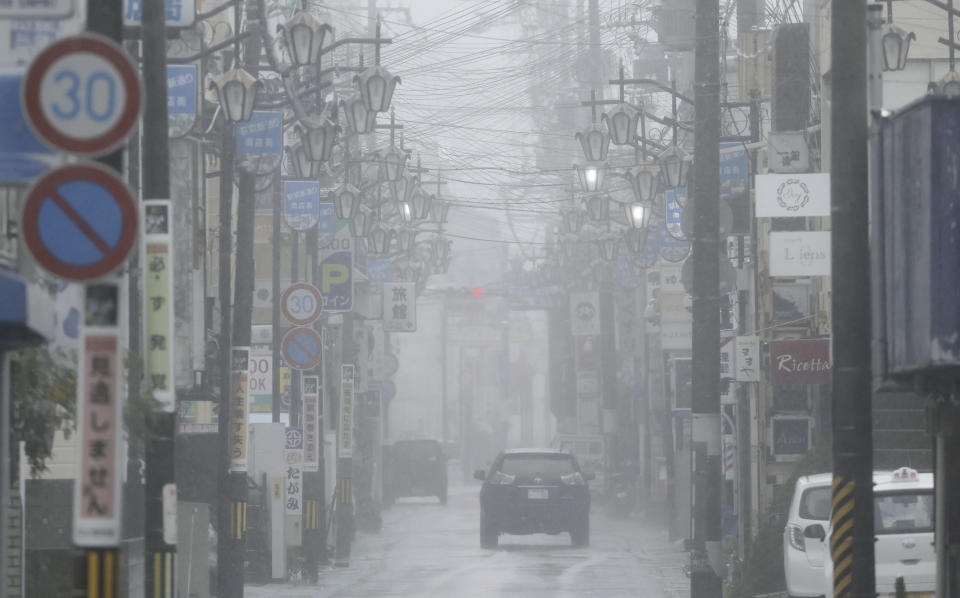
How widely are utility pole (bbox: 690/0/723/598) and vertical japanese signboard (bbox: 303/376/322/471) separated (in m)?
8.88

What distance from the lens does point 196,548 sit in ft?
75.5

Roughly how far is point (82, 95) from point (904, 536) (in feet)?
39.5

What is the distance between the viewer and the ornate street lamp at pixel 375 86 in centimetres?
2378

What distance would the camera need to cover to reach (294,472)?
30.2 m

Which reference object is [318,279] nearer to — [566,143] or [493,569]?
[493,569]

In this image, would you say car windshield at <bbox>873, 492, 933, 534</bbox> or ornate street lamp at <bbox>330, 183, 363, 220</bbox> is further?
ornate street lamp at <bbox>330, 183, 363, 220</bbox>

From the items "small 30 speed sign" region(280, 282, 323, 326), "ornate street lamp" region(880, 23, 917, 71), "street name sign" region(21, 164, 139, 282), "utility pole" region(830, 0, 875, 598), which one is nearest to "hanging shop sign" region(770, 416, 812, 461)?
"small 30 speed sign" region(280, 282, 323, 326)

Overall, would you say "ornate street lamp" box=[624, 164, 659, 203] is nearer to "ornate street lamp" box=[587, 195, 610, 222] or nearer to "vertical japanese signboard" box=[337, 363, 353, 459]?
"ornate street lamp" box=[587, 195, 610, 222]

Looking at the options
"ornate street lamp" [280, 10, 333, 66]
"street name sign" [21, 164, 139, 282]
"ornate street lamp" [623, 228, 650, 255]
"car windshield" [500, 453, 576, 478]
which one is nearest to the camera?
"street name sign" [21, 164, 139, 282]

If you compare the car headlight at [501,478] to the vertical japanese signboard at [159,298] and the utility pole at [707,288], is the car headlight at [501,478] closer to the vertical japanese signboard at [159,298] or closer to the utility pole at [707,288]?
the utility pole at [707,288]

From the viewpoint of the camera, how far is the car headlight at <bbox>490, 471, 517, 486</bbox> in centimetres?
3550

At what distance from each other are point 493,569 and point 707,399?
364 inches

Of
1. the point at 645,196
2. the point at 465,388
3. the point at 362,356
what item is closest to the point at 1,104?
the point at 645,196

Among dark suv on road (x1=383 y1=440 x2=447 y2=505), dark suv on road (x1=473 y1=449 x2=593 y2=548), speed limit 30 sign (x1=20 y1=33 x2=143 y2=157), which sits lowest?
dark suv on road (x1=383 y1=440 x2=447 y2=505)
